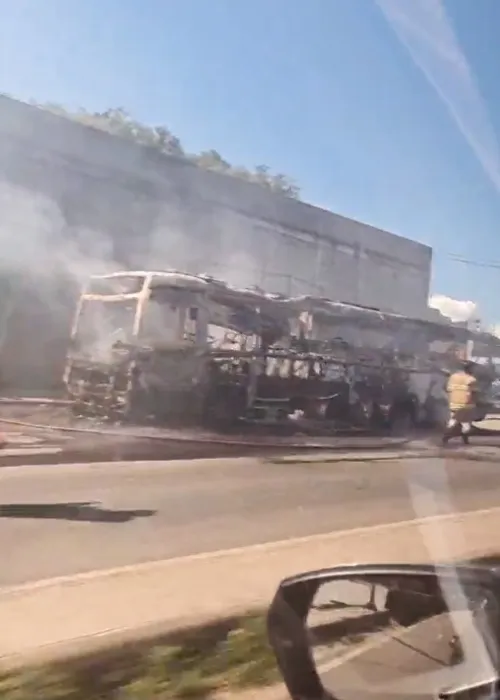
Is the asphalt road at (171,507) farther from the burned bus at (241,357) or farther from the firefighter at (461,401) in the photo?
the firefighter at (461,401)

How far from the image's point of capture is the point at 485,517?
3893 millimetres

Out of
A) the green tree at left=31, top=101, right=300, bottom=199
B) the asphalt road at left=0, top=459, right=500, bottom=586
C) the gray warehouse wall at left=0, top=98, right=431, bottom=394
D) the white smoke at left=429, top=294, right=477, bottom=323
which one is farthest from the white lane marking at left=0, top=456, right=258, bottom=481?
the white smoke at left=429, top=294, right=477, bottom=323

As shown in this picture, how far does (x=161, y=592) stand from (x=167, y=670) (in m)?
0.21

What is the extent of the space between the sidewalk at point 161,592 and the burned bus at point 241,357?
0.43m

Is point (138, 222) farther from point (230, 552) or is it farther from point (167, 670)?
point (167, 670)

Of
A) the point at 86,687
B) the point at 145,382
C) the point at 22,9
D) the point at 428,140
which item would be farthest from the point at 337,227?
the point at 86,687

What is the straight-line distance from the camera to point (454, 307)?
3.68m

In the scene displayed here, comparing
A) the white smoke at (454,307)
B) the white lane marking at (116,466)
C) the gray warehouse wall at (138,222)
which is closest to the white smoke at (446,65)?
the white smoke at (454,307)

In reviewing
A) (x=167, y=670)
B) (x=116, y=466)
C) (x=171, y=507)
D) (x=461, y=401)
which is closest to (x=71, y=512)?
(x=116, y=466)

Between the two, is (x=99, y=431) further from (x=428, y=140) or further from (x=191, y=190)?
(x=428, y=140)

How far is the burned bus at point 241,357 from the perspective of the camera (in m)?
2.60

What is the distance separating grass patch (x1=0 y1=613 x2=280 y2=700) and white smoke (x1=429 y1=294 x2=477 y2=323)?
150 cm

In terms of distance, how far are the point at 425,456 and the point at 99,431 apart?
1688 millimetres

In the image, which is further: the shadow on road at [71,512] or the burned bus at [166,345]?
the burned bus at [166,345]
